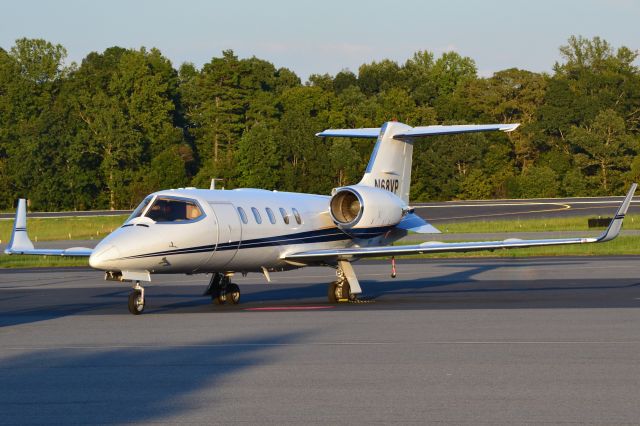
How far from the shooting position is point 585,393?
34.9 feet

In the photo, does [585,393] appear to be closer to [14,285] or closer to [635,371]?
[635,371]

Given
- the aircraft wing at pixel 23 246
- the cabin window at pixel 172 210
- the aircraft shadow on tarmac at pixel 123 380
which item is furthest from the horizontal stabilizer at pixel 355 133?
the aircraft shadow on tarmac at pixel 123 380

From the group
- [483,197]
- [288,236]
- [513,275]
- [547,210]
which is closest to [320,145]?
[483,197]

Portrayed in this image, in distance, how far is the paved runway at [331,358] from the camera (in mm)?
10031

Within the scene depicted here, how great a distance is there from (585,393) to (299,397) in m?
2.87

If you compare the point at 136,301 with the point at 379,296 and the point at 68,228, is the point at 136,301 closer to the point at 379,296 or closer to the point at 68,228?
the point at 379,296

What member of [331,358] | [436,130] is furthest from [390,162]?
[331,358]

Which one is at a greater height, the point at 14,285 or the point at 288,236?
the point at 288,236

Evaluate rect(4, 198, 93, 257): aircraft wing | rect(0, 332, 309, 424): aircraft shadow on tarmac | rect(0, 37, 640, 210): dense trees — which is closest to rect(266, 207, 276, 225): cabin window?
rect(4, 198, 93, 257): aircraft wing

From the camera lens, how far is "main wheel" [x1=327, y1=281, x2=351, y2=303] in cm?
2334

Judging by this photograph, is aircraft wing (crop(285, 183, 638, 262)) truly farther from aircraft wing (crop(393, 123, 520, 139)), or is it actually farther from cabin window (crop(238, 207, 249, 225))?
aircraft wing (crop(393, 123, 520, 139))

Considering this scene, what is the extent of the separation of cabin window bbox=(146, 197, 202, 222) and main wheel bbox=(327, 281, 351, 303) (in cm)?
372

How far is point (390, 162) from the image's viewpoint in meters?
27.3

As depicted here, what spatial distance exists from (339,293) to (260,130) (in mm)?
70853
